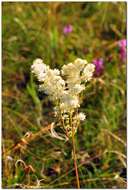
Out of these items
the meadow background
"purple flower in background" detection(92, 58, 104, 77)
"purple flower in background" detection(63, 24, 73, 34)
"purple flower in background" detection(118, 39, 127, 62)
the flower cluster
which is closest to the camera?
the flower cluster

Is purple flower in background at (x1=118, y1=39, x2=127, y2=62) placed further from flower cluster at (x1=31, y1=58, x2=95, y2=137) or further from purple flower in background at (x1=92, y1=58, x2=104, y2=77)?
flower cluster at (x1=31, y1=58, x2=95, y2=137)

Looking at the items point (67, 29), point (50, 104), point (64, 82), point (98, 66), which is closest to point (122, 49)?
point (98, 66)

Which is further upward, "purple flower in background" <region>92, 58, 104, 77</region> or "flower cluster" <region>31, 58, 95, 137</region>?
"purple flower in background" <region>92, 58, 104, 77</region>

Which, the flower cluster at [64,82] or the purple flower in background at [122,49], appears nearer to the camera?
the flower cluster at [64,82]

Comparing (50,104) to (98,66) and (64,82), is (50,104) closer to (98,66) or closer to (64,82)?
(98,66)

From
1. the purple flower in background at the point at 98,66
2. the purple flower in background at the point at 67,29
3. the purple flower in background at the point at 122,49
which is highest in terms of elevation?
the purple flower in background at the point at 67,29

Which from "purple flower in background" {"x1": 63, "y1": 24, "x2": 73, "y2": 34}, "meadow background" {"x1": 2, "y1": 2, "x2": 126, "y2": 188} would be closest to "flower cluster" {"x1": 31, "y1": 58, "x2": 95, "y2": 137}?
"meadow background" {"x1": 2, "y1": 2, "x2": 126, "y2": 188}

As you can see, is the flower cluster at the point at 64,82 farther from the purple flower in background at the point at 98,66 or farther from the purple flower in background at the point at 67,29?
the purple flower in background at the point at 67,29

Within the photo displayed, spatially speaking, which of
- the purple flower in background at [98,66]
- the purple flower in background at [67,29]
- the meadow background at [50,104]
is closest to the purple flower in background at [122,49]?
the meadow background at [50,104]
